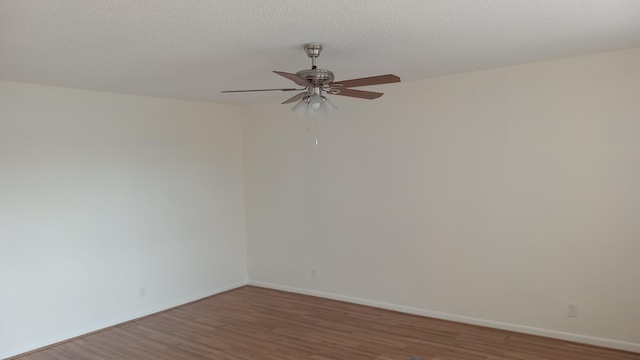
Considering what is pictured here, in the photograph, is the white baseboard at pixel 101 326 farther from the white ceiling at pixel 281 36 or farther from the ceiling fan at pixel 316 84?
the ceiling fan at pixel 316 84

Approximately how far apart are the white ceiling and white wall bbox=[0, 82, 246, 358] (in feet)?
1.84

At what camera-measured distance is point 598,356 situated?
3.56 metres

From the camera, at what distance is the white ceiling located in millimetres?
2344

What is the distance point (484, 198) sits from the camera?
168 inches

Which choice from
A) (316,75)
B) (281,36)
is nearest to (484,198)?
(316,75)

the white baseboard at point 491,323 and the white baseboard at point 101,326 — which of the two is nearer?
the white baseboard at point 491,323

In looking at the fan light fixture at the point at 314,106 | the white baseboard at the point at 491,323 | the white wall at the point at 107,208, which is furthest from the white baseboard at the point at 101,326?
the fan light fixture at the point at 314,106

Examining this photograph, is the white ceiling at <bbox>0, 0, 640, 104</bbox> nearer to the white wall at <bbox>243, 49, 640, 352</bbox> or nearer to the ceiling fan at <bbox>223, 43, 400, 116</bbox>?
the ceiling fan at <bbox>223, 43, 400, 116</bbox>

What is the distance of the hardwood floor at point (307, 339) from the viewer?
3.72 meters

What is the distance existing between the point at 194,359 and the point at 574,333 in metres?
3.44

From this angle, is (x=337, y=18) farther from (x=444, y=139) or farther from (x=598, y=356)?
(x=598, y=356)

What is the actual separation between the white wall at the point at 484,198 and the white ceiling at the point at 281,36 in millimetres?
405

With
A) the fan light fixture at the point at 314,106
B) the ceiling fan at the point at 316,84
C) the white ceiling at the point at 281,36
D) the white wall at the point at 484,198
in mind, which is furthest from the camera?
the white wall at the point at 484,198

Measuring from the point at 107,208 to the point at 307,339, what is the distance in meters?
2.63
